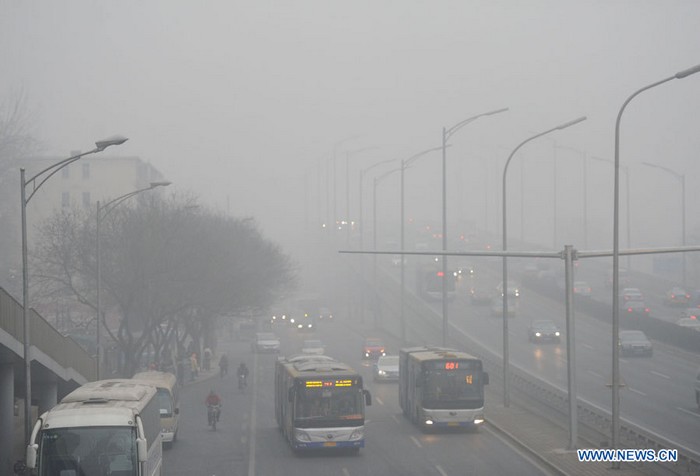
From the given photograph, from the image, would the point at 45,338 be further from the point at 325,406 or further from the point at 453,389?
the point at 453,389

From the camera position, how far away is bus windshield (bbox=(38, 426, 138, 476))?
60.2 feet

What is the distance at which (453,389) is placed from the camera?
3319 centimetres

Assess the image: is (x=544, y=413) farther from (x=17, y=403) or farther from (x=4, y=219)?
(x=4, y=219)

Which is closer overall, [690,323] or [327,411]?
[327,411]

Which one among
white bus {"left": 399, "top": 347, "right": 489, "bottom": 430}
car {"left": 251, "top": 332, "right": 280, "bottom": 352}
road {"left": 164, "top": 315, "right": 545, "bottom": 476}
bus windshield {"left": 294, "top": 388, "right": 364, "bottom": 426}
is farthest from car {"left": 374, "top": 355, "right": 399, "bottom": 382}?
bus windshield {"left": 294, "top": 388, "right": 364, "bottom": 426}

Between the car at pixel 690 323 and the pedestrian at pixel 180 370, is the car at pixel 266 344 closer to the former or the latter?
the pedestrian at pixel 180 370

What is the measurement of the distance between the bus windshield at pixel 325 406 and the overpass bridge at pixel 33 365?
7.49 m

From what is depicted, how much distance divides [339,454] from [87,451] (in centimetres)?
1238

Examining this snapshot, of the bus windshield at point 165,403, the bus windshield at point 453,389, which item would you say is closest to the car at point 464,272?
the bus windshield at point 453,389

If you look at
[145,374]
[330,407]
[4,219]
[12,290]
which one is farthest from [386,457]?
[4,219]

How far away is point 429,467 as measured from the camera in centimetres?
2695

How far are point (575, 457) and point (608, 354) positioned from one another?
A: 35264 millimetres

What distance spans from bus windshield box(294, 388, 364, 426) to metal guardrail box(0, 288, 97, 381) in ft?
24.5

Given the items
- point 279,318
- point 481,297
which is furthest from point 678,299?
point 279,318
